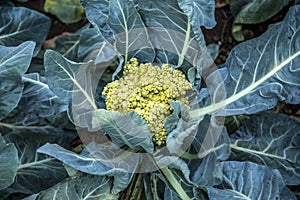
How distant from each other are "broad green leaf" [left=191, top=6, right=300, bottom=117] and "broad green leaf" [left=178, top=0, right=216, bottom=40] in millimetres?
133

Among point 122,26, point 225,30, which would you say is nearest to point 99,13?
point 122,26

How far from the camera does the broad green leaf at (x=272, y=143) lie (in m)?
1.46

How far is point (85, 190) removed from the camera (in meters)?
1.34

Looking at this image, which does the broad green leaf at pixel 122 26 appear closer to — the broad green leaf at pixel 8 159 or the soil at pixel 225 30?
the broad green leaf at pixel 8 159

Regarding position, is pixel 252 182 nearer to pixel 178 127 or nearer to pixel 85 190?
pixel 178 127

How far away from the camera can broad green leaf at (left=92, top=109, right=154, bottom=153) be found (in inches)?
45.6

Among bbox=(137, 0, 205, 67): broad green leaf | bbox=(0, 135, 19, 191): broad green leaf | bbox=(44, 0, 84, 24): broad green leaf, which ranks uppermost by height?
bbox=(137, 0, 205, 67): broad green leaf

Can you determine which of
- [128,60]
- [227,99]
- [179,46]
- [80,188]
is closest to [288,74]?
[227,99]

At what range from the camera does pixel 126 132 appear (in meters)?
1.20

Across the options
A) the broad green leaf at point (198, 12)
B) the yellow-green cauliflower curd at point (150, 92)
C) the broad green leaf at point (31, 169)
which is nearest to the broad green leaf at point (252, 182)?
the yellow-green cauliflower curd at point (150, 92)

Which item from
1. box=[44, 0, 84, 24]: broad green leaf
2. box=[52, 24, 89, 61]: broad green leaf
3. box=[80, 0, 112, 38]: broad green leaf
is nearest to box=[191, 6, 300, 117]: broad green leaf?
box=[80, 0, 112, 38]: broad green leaf

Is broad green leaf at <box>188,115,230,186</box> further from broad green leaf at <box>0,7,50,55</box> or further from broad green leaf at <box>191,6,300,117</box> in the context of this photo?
broad green leaf at <box>0,7,50,55</box>

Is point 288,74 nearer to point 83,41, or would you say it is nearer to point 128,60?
point 128,60

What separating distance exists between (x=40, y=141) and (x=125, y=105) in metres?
0.40
